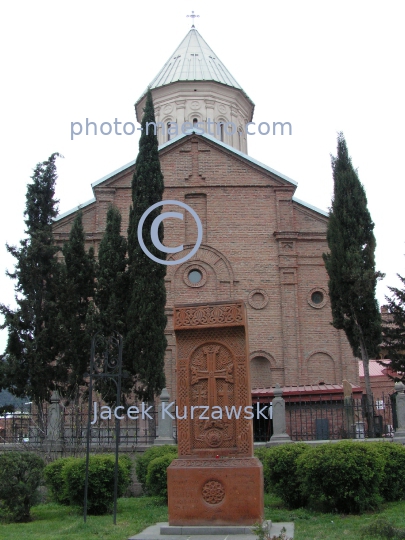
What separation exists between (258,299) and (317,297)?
1931 mm

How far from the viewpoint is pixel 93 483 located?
31.7 ft

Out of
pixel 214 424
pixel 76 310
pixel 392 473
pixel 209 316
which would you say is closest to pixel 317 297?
pixel 76 310

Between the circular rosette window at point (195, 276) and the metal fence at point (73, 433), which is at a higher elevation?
the circular rosette window at point (195, 276)

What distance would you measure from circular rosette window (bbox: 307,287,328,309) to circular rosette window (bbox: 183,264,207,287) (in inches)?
135

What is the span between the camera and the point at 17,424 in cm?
1441

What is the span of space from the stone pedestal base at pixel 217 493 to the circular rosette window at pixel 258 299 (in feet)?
42.4

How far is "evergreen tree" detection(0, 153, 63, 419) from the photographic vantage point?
52.8 feet

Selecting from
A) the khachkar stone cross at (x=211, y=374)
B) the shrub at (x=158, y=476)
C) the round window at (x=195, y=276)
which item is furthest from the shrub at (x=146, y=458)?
the round window at (x=195, y=276)

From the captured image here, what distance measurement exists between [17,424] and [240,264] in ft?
30.4

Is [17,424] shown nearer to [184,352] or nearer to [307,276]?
[184,352]

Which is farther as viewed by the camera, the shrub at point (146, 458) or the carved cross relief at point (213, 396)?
the shrub at point (146, 458)

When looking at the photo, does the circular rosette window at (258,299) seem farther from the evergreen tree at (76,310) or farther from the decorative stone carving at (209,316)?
the decorative stone carving at (209,316)

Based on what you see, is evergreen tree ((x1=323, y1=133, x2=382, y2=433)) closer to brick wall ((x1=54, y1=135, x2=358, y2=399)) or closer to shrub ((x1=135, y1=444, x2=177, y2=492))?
brick wall ((x1=54, y1=135, x2=358, y2=399))

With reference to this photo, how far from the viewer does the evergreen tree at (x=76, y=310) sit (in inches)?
640
